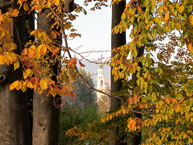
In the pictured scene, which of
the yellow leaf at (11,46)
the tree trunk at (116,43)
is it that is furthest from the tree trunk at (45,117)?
the tree trunk at (116,43)

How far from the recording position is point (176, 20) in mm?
4422

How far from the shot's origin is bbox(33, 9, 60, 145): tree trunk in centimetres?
468

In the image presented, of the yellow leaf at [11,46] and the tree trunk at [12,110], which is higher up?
the yellow leaf at [11,46]

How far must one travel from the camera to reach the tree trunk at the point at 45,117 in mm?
4680

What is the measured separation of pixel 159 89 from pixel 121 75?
1.19m

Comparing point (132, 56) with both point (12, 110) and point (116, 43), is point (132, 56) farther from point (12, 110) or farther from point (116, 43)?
point (116, 43)

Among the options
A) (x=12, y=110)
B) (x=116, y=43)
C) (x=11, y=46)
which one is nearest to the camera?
(x=11, y=46)

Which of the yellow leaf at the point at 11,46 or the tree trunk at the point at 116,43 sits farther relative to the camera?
the tree trunk at the point at 116,43

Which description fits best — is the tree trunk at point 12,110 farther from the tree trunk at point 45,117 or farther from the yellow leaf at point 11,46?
the yellow leaf at point 11,46

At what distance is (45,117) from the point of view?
4.67m

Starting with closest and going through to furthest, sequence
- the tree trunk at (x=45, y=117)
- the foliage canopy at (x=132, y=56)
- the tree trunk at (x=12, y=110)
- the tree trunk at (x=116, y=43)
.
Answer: the foliage canopy at (x=132, y=56), the tree trunk at (x=12, y=110), the tree trunk at (x=45, y=117), the tree trunk at (x=116, y=43)

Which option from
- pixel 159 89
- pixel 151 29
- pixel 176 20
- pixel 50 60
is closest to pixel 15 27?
pixel 50 60

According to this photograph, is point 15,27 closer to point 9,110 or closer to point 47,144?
point 9,110

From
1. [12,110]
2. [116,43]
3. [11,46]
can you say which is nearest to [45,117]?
[12,110]
